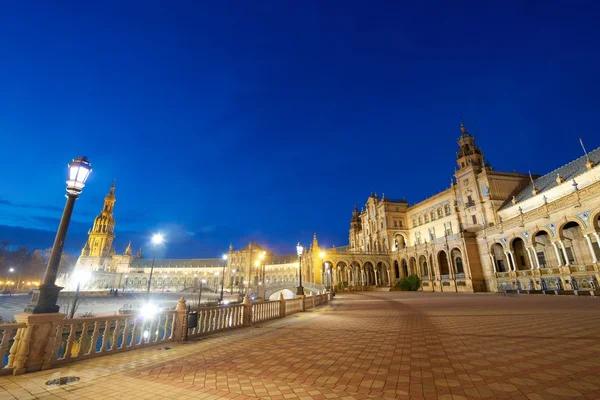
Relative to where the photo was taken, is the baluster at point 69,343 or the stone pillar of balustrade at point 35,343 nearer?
the stone pillar of balustrade at point 35,343

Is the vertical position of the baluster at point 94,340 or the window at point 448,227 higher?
the window at point 448,227

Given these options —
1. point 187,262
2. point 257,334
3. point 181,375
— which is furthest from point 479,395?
point 187,262

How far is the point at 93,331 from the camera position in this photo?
705 cm

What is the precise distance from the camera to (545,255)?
29.9 m

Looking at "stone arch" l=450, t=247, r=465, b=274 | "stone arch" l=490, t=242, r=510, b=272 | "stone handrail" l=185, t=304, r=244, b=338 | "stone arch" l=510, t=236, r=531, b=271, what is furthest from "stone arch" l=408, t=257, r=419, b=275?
"stone handrail" l=185, t=304, r=244, b=338

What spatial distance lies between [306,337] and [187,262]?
122 m

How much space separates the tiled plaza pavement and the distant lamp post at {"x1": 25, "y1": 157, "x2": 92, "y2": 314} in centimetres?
127

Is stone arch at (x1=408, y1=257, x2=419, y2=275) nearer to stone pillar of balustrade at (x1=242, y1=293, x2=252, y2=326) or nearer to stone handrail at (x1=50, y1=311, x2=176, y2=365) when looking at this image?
stone pillar of balustrade at (x1=242, y1=293, x2=252, y2=326)

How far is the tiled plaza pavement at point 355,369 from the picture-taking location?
3.93 metres

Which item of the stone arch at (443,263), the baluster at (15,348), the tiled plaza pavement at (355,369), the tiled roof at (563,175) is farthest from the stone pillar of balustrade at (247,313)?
the stone arch at (443,263)

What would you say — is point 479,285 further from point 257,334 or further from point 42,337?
point 42,337

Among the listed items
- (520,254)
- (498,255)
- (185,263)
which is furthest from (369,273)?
(185,263)

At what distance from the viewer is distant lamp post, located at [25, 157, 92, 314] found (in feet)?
18.4

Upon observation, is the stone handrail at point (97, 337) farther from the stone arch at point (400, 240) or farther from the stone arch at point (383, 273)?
the stone arch at point (400, 240)
